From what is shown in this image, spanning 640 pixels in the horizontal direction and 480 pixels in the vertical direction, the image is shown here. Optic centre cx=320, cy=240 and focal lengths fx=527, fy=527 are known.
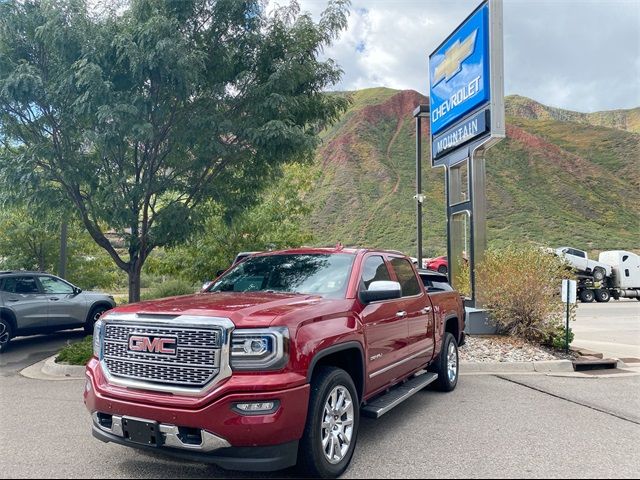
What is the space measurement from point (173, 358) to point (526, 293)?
7748mm

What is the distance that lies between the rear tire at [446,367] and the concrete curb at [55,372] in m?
5.14

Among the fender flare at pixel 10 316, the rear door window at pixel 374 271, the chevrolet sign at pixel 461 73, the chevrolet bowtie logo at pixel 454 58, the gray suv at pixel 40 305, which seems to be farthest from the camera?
the chevrolet bowtie logo at pixel 454 58

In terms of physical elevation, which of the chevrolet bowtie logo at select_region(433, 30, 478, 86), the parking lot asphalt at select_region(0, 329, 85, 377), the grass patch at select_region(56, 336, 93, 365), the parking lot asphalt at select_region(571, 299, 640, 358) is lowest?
the parking lot asphalt at select_region(571, 299, 640, 358)

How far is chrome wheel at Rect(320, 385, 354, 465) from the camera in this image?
Answer: 390cm

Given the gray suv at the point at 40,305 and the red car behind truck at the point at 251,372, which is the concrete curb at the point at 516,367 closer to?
the red car behind truck at the point at 251,372

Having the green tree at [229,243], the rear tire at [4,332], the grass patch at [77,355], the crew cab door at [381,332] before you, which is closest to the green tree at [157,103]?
the grass patch at [77,355]

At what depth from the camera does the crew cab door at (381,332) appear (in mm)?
4645

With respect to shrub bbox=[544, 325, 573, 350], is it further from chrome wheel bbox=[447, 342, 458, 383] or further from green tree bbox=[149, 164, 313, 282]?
green tree bbox=[149, 164, 313, 282]

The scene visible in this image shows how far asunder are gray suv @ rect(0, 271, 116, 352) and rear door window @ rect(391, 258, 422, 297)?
796cm

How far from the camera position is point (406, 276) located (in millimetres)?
6000

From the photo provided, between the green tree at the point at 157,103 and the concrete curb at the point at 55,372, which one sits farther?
the green tree at the point at 157,103

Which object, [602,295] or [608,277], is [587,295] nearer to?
[602,295]

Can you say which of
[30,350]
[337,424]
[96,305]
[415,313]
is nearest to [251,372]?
[337,424]

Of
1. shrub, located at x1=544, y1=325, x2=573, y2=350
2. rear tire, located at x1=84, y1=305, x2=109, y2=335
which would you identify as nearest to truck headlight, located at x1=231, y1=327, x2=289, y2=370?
shrub, located at x1=544, y1=325, x2=573, y2=350
